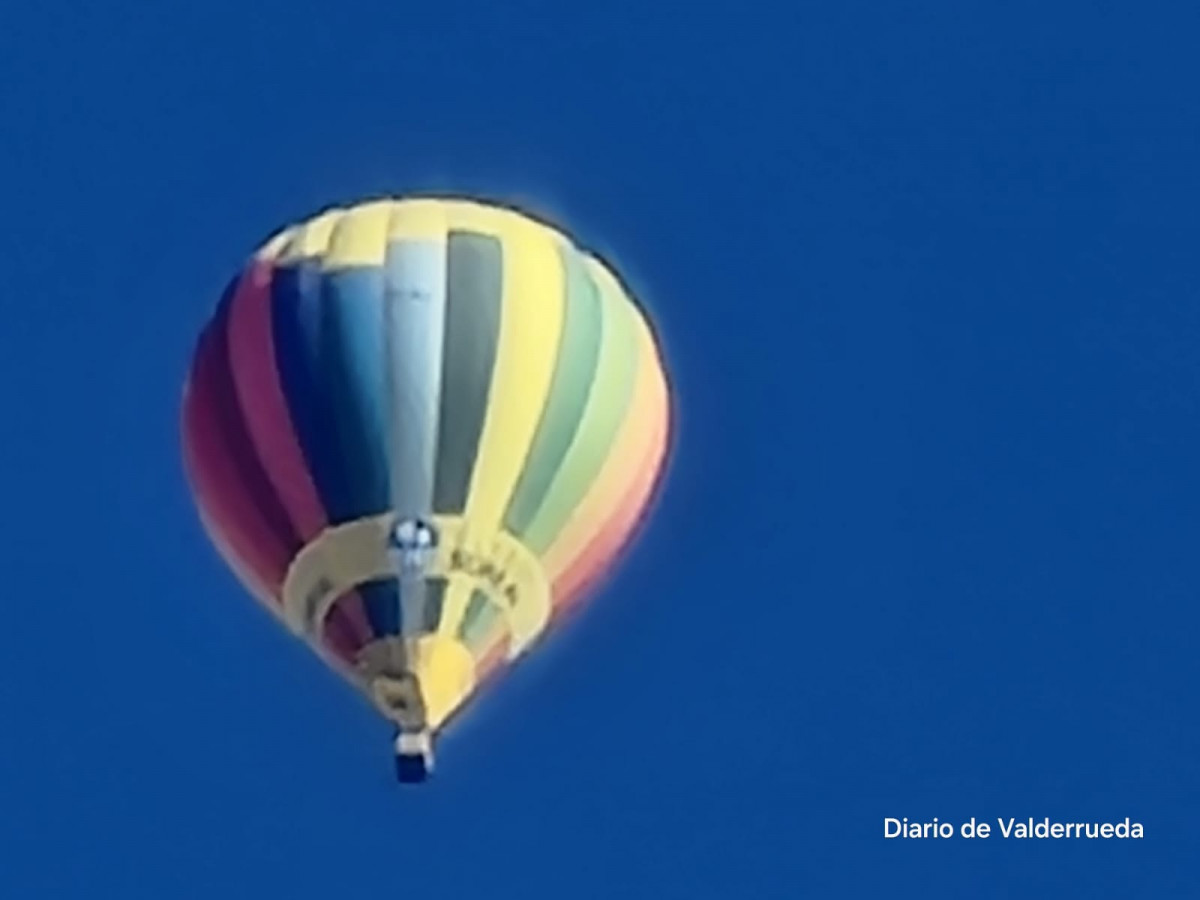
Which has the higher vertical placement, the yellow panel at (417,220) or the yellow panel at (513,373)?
the yellow panel at (417,220)

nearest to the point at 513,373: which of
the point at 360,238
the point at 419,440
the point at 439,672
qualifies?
the point at 419,440

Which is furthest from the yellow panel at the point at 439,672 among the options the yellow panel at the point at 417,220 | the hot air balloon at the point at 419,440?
the yellow panel at the point at 417,220

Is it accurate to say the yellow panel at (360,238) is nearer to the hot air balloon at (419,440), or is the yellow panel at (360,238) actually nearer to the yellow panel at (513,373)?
the hot air balloon at (419,440)

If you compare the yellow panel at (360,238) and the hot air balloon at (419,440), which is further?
the yellow panel at (360,238)

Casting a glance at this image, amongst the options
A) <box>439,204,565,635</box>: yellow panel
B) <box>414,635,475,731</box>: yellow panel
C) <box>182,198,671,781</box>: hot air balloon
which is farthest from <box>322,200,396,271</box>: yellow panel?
<box>414,635,475,731</box>: yellow panel
